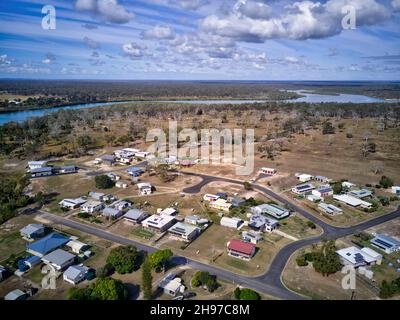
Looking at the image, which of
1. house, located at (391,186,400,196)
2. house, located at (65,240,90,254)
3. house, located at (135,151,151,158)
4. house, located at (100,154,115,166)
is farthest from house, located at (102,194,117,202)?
house, located at (391,186,400,196)

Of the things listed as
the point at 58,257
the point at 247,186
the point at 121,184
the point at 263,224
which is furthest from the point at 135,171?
the point at 263,224

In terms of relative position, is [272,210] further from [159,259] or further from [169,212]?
[159,259]

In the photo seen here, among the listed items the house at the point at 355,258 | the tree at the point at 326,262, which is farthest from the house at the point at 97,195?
the house at the point at 355,258

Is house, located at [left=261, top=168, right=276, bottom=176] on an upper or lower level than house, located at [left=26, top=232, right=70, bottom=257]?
upper

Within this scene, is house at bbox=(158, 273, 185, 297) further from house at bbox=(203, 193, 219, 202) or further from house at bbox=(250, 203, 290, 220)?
house at bbox=(203, 193, 219, 202)

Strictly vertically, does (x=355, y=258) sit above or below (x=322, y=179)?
below

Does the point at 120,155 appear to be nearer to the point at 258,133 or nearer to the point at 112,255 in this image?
the point at 112,255
